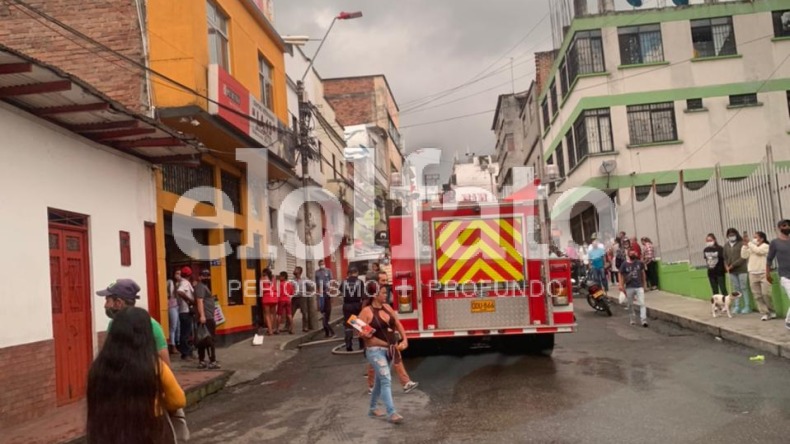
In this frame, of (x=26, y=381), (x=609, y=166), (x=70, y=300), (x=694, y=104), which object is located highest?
(x=694, y=104)

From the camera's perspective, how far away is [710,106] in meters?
29.7

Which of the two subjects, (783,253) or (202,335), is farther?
(202,335)

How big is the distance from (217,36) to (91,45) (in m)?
2.79

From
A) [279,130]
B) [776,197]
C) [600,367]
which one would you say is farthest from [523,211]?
[279,130]

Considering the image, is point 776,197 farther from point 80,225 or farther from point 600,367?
point 80,225

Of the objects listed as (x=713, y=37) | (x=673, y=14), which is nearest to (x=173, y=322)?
(x=673, y=14)

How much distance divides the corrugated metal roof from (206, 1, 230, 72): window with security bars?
3.62 meters

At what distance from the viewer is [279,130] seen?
59.3 ft

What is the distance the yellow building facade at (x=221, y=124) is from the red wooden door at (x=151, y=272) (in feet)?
0.65

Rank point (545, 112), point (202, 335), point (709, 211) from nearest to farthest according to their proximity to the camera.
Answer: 1. point (202, 335)
2. point (709, 211)
3. point (545, 112)

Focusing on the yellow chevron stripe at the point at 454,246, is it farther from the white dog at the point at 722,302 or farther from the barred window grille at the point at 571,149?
the barred window grille at the point at 571,149

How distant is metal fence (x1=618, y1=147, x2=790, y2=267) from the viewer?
13.2 meters

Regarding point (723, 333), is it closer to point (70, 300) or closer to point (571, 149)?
point (70, 300)

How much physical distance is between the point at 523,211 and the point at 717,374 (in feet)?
12.4
